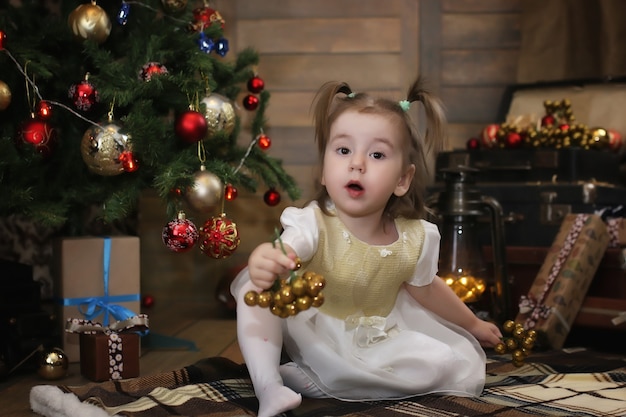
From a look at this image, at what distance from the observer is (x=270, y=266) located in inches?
43.9

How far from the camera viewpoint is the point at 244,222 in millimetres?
2672

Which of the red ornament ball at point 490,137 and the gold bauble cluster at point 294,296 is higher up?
the red ornament ball at point 490,137

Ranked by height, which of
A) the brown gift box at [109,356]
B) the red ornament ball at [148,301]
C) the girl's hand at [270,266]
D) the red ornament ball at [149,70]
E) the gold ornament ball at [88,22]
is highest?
the gold ornament ball at [88,22]

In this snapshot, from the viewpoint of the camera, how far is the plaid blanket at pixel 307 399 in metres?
1.23

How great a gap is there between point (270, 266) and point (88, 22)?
2.93 ft

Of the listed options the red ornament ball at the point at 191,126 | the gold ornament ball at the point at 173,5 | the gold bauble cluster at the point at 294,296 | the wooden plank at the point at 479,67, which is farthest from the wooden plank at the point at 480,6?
the gold bauble cluster at the point at 294,296

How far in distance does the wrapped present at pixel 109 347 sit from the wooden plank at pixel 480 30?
61.8 inches

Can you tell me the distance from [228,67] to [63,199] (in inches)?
22.6

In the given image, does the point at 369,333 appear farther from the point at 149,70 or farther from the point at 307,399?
the point at 149,70

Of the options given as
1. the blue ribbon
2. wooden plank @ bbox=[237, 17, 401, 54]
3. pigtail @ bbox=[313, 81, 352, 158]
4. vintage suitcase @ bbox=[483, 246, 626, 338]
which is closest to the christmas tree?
the blue ribbon

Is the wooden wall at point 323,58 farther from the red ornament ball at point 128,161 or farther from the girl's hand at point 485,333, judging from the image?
the girl's hand at point 485,333

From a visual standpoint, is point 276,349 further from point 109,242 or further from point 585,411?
point 109,242

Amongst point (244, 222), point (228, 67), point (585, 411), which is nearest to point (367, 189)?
point (585, 411)

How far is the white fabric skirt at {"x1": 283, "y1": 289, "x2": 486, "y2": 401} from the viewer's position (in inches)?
50.7
